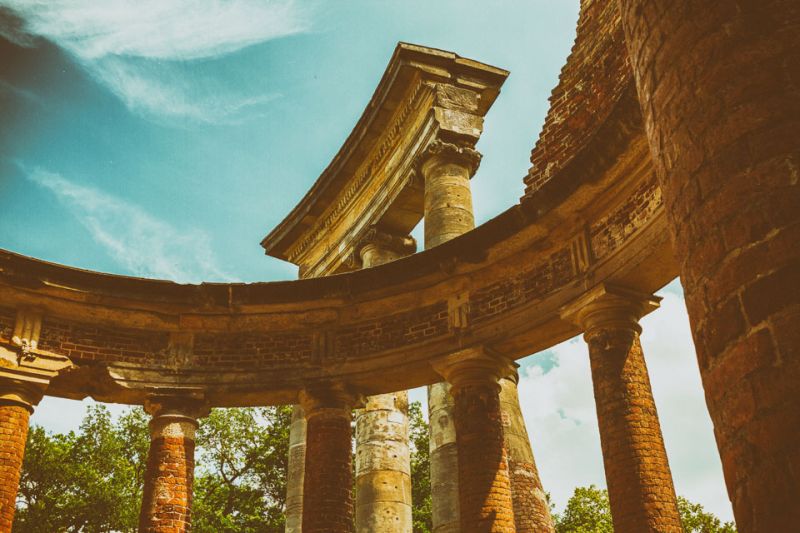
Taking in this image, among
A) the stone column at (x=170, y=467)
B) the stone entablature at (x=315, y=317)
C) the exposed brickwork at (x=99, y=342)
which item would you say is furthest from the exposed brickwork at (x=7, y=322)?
the stone column at (x=170, y=467)

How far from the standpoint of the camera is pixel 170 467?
12.0 metres

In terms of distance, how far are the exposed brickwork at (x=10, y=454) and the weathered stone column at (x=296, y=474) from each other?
660 cm

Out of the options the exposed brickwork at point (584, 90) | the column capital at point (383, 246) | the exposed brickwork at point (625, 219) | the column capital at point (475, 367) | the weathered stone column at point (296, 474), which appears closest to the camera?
the exposed brickwork at point (625, 219)

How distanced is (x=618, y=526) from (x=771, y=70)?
23.3ft

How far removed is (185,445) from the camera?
40.3 feet

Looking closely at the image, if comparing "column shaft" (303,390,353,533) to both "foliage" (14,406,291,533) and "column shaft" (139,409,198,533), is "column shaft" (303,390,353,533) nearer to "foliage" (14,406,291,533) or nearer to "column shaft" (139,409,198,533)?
"column shaft" (139,409,198,533)

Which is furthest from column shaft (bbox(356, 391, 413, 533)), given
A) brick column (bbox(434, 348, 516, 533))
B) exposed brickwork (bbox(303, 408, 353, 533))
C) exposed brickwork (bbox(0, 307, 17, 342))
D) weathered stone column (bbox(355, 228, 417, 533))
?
exposed brickwork (bbox(0, 307, 17, 342))

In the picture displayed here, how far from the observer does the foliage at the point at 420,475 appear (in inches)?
1236

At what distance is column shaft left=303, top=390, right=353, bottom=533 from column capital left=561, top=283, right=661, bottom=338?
4006mm

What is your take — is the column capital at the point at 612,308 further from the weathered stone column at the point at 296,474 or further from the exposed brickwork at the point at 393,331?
the weathered stone column at the point at 296,474

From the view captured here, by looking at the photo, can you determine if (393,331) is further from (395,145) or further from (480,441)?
(395,145)

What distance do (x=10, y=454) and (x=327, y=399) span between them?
176 inches

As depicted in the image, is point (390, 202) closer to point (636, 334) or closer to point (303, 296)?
point (303, 296)

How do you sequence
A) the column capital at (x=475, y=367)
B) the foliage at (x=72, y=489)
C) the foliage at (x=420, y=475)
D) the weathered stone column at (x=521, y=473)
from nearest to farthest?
the column capital at (x=475, y=367)
the weathered stone column at (x=521, y=473)
the foliage at (x=72, y=489)
the foliage at (x=420, y=475)
